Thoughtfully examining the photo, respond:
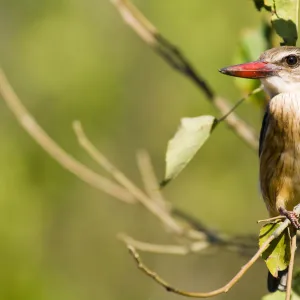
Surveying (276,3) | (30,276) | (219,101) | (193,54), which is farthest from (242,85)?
(193,54)

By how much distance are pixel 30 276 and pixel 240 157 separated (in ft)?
8.12

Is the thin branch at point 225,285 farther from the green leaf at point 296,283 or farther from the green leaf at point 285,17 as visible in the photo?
the green leaf at point 285,17

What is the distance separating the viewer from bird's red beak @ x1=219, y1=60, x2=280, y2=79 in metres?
3.52

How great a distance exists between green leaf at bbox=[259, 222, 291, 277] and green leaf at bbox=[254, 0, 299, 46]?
754 millimetres

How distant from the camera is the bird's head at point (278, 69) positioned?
12.4 ft

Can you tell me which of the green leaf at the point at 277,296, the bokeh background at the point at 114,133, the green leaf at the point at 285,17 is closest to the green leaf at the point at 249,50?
A: the green leaf at the point at 285,17

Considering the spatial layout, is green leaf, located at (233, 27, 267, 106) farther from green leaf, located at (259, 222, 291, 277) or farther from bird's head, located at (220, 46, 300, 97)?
green leaf, located at (259, 222, 291, 277)

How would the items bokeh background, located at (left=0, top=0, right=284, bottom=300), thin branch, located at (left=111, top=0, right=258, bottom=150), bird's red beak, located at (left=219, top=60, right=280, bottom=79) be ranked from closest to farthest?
bird's red beak, located at (left=219, top=60, right=280, bottom=79)
thin branch, located at (left=111, top=0, right=258, bottom=150)
bokeh background, located at (left=0, top=0, right=284, bottom=300)

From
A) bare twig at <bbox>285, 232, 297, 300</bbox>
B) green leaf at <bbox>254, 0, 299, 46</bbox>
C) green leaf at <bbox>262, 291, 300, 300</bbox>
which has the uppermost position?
green leaf at <bbox>254, 0, 299, 46</bbox>

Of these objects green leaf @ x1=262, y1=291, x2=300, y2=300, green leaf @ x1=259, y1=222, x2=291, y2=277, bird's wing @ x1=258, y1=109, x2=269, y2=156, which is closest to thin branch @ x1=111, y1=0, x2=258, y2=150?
bird's wing @ x1=258, y1=109, x2=269, y2=156

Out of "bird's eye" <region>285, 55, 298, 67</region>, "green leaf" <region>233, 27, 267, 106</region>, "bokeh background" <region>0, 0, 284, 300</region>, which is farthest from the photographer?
"bokeh background" <region>0, 0, 284, 300</region>

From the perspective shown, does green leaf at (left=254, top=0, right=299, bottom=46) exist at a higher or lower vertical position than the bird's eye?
higher

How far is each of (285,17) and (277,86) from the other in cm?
63

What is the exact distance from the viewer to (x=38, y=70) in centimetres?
784
